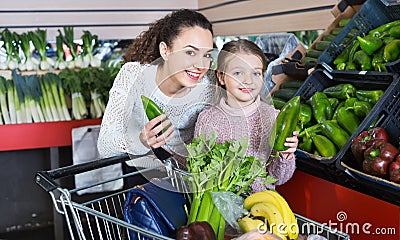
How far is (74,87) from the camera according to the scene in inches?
170

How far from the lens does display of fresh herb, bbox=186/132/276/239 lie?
59.5 inches

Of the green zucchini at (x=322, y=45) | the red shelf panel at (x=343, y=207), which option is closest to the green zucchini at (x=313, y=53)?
the green zucchini at (x=322, y=45)

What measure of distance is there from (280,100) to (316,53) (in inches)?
14.4

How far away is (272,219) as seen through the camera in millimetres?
1438

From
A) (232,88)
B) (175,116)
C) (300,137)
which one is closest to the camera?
(232,88)

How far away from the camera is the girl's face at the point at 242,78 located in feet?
5.76

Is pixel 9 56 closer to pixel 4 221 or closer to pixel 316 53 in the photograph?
pixel 4 221

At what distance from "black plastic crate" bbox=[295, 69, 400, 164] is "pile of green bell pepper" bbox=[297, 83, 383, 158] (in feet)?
0.11

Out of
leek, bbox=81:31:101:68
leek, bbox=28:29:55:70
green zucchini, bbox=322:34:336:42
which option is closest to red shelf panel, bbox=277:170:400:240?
green zucchini, bbox=322:34:336:42

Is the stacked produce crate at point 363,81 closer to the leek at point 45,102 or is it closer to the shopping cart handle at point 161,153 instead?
the shopping cart handle at point 161,153

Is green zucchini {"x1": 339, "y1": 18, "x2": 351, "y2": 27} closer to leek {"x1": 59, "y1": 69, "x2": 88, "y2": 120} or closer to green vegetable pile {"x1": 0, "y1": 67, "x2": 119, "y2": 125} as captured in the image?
green vegetable pile {"x1": 0, "y1": 67, "x2": 119, "y2": 125}

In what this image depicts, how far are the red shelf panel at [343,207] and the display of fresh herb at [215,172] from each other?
53 centimetres

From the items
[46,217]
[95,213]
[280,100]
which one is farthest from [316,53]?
[46,217]

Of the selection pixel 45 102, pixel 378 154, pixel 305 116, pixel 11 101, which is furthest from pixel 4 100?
pixel 378 154
